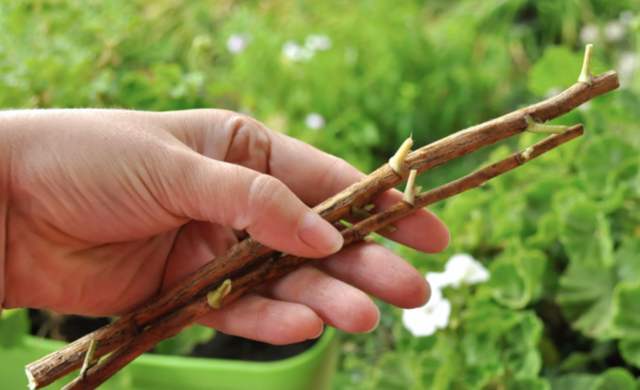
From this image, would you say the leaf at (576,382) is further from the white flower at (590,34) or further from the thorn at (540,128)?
the white flower at (590,34)

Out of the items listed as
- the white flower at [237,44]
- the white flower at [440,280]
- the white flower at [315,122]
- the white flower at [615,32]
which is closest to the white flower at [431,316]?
the white flower at [440,280]

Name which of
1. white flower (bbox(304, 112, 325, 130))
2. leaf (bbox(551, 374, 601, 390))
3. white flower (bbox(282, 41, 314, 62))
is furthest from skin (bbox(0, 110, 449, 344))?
white flower (bbox(282, 41, 314, 62))

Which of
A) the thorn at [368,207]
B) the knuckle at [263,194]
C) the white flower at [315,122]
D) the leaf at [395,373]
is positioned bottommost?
the leaf at [395,373]

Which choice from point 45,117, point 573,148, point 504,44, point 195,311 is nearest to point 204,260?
point 195,311

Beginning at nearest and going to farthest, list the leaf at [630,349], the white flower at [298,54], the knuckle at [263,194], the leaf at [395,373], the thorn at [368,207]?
the knuckle at [263,194] < the thorn at [368,207] < the leaf at [630,349] < the leaf at [395,373] < the white flower at [298,54]

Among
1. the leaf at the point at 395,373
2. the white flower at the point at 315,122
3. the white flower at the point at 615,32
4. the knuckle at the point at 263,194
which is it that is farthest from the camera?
the white flower at the point at 615,32

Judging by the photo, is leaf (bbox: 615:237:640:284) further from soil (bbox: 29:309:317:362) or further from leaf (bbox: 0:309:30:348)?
leaf (bbox: 0:309:30:348)

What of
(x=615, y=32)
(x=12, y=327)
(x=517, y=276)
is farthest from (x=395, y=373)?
(x=615, y=32)
